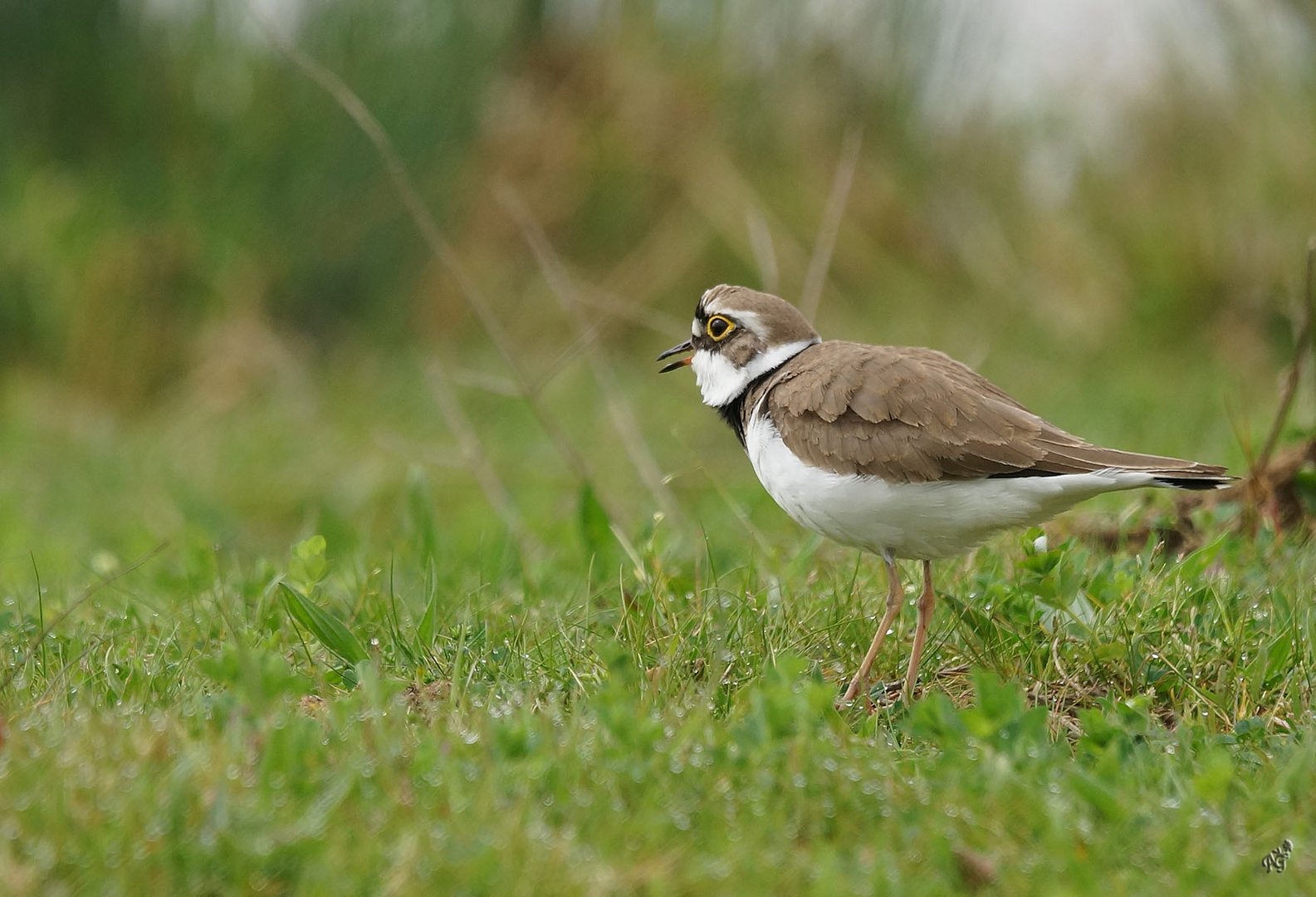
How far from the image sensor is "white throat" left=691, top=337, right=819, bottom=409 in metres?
5.20

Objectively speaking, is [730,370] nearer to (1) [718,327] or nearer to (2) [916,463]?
(1) [718,327]

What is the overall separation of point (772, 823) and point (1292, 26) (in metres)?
8.83

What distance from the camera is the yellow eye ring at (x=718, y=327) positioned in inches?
207

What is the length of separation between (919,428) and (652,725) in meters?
1.43

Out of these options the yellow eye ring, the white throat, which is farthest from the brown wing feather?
the yellow eye ring

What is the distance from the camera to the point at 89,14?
11953 millimetres

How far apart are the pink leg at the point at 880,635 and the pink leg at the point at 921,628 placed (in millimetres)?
70

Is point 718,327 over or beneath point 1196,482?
over

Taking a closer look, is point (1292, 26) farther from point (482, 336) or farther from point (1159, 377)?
point (482, 336)

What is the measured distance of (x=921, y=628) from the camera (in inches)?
172

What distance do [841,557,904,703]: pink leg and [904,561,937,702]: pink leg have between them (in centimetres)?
7

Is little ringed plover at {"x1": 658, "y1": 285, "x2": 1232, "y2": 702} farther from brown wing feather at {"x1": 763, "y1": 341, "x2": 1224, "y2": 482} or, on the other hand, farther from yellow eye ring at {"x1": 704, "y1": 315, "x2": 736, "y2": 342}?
yellow eye ring at {"x1": 704, "y1": 315, "x2": 736, "y2": 342}

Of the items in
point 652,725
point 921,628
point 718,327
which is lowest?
point 921,628

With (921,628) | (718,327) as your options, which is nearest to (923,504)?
(921,628)
